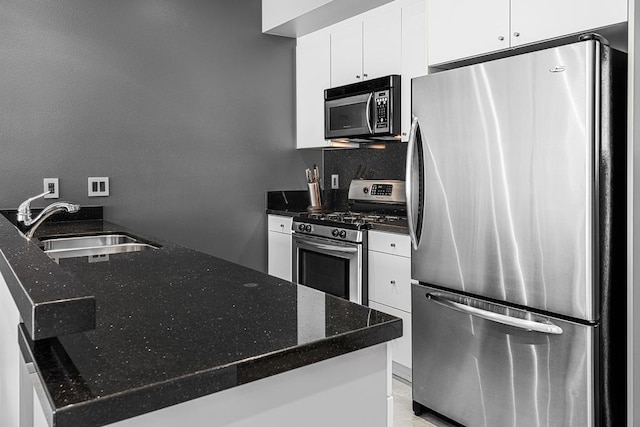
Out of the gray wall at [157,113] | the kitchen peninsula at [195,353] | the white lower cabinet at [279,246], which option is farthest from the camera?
the white lower cabinet at [279,246]

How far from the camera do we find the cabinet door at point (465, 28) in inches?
86.3

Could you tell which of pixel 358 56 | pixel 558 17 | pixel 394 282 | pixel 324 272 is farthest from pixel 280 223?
pixel 558 17

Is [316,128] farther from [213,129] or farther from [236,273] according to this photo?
[236,273]

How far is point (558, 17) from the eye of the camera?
1.99 metres

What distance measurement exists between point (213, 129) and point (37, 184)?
46.0 inches

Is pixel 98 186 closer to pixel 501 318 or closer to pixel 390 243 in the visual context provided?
pixel 390 243

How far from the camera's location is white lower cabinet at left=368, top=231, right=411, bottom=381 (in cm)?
280

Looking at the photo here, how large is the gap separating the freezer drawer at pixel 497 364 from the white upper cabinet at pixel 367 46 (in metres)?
1.51

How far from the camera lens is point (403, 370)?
2.92m

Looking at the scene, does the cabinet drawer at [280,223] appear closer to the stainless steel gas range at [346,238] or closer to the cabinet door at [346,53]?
the stainless steel gas range at [346,238]

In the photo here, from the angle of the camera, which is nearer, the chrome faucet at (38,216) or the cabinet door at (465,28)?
the cabinet door at (465,28)

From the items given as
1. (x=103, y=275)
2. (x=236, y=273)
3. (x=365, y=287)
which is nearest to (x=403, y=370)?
(x=365, y=287)

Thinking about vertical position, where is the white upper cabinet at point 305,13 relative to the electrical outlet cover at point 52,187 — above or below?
above

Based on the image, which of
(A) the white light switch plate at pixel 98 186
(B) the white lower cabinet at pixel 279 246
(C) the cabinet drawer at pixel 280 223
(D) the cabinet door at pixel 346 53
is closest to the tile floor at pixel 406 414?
(B) the white lower cabinet at pixel 279 246
